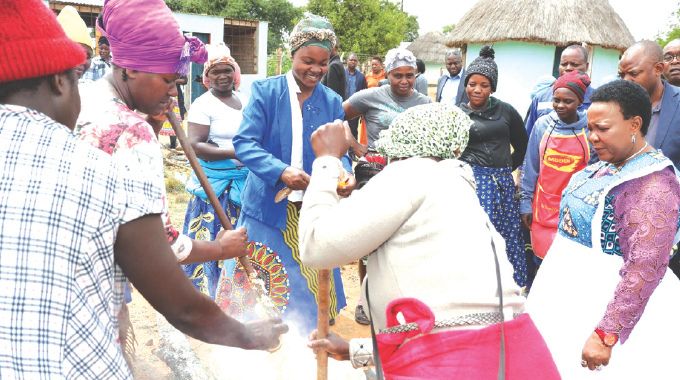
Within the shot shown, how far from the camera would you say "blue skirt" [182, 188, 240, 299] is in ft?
14.7

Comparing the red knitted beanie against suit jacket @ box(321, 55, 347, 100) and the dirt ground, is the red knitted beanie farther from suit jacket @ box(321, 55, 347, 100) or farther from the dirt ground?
suit jacket @ box(321, 55, 347, 100)

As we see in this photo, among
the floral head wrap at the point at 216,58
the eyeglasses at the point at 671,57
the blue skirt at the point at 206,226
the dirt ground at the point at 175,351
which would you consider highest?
the eyeglasses at the point at 671,57

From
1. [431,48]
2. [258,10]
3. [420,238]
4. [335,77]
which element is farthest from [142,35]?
[258,10]

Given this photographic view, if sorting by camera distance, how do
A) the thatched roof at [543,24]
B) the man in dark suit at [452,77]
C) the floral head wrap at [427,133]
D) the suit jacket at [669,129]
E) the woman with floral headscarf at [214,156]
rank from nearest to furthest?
the floral head wrap at [427,133]
the suit jacket at [669,129]
the woman with floral headscarf at [214,156]
the man in dark suit at [452,77]
the thatched roof at [543,24]

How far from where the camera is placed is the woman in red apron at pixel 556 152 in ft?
14.2

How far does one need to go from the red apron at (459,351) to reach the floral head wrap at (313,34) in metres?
1.81

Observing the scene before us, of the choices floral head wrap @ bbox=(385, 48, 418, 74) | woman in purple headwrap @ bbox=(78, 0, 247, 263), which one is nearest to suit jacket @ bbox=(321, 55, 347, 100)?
floral head wrap @ bbox=(385, 48, 418, 74)

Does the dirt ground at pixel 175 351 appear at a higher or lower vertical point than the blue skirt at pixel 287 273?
lower

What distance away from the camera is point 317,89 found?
3.49 m

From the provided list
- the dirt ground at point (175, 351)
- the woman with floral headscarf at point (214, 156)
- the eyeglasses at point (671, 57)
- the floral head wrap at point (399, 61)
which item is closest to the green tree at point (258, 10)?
the floral head wrap at point (399, 61)

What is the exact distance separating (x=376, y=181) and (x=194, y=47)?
1.00m

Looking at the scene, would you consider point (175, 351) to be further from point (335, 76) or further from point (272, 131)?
point (335, 76)

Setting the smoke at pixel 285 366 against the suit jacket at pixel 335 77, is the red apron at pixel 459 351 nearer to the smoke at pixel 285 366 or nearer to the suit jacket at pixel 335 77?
the smoke at pixel 285 366

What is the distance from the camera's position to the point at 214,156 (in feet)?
14.3
